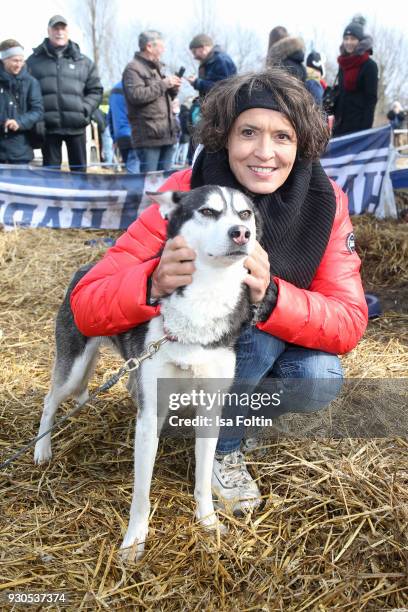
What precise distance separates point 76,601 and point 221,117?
1.82 m

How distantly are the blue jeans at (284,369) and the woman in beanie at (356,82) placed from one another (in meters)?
5.31

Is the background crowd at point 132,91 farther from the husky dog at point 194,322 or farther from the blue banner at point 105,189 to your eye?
the husky dog at point 194,322

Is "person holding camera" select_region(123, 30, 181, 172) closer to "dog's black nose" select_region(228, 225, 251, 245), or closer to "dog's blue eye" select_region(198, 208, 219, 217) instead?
"dog's blue eye" select_region(198, 208, 219, 217)

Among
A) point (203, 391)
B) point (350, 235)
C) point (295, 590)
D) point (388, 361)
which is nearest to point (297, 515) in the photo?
point (295, 590)

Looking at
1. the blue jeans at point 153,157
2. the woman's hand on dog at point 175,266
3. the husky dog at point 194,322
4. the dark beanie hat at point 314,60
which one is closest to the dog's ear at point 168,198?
the husky dog at point 194,322

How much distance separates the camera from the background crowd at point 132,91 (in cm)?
620

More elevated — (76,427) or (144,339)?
(144,339)

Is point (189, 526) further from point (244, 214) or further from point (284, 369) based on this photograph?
point (244, 214)

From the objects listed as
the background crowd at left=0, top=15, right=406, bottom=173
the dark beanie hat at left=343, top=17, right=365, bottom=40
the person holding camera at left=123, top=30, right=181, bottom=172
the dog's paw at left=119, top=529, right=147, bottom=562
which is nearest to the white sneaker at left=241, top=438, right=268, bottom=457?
the dog's paw at left=119, top=529, right=147, bottom=562

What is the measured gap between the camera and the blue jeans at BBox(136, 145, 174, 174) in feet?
22.0

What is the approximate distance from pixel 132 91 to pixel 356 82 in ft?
9.05

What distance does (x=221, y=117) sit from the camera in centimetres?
214

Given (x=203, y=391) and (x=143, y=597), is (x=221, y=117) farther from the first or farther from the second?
(x=143, y=597)

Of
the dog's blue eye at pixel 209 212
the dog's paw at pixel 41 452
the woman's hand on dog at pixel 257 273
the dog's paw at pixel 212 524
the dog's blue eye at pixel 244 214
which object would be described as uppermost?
the dog's blue eye at pixel 209 212
